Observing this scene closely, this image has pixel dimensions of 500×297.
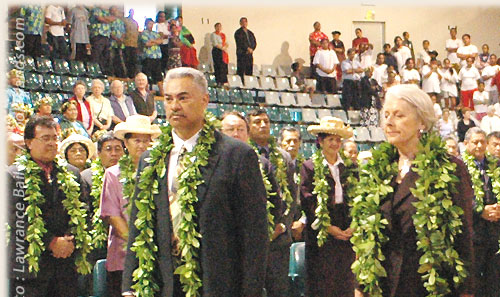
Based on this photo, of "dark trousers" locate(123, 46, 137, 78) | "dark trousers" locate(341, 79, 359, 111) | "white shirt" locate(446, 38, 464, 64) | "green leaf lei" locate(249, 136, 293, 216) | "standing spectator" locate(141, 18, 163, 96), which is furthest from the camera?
"white shirt" locate(446, 38, 464, 64)

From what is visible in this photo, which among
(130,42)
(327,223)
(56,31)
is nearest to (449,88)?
(130,42)

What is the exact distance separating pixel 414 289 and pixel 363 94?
1706cm

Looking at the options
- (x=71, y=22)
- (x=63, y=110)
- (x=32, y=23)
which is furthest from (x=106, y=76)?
(x=63, y=110)

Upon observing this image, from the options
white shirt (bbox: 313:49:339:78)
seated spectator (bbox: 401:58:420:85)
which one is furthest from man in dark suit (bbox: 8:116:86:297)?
seated spectator (bbox: 401:58:420:85)

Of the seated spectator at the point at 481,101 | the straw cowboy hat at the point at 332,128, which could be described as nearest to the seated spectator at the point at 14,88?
the straw cowboy hat at the point at 332,128

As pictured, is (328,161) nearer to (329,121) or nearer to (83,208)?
(329,121)

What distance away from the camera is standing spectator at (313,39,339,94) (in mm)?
21328

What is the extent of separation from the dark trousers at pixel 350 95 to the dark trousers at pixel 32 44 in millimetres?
8665

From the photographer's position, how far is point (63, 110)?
40.2 ft

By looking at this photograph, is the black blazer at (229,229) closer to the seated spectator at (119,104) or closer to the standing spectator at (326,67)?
the seated spectator at (119,104)

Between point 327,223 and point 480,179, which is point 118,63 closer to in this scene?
point 327,223

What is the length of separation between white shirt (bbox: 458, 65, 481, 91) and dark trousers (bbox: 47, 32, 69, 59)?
39.6 feet

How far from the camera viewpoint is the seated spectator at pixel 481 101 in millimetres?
23203

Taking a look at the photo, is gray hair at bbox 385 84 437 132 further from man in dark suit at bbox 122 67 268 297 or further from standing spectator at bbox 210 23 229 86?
standing spectator at bbox 210 23 229 86
